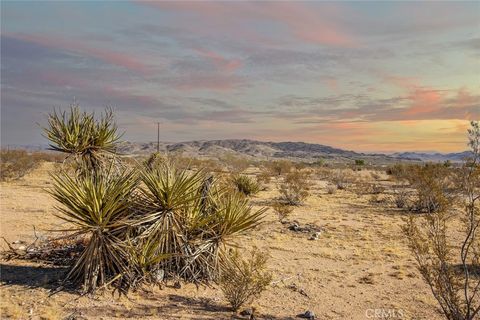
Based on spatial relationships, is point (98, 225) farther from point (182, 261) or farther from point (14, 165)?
point (14, 165)

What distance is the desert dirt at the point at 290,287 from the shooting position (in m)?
6.20

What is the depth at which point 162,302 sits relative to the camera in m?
6.57

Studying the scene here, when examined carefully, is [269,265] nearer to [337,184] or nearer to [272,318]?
[272,318]

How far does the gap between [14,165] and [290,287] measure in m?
23.3

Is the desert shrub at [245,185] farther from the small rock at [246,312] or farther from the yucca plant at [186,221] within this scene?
the small rock at [246,312]

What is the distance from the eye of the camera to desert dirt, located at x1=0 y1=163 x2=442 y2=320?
6.20m

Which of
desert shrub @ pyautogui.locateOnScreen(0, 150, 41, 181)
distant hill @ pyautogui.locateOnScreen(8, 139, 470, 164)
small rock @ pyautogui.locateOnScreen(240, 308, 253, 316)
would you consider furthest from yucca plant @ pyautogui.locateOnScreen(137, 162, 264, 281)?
distant hill @ pyautogui.locateOnScreen(8, 139, 470, 164)

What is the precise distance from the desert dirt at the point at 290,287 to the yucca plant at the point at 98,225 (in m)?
0.39

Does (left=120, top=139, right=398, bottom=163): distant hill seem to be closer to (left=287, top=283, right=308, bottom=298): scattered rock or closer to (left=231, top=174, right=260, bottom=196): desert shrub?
(left=231, top=174, right=260, bottom=196): desert shrub

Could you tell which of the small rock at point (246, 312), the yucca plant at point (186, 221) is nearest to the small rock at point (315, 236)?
the yucca plant at point (186, 221)

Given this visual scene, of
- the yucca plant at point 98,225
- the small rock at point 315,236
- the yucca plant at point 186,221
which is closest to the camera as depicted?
the yucca plant at point 98,225

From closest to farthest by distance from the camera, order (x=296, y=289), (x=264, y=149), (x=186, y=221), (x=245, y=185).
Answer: (x=186, y=221) < (x=296, y=289) < (x=245, y=185) < (x=264, y=149)

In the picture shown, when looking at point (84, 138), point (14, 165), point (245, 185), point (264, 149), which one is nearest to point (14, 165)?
point (14, 165)

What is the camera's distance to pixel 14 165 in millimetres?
25484
